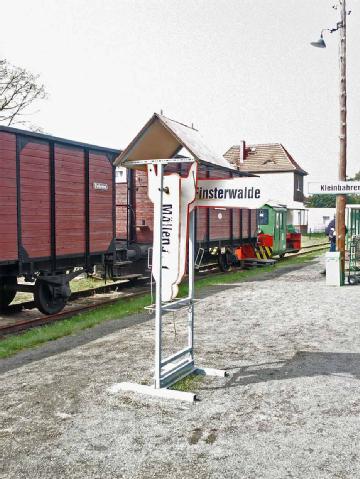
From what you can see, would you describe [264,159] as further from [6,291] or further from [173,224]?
[173,224]

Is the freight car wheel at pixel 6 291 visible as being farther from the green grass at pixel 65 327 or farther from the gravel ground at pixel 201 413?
the gravel ground at pixel 201 413

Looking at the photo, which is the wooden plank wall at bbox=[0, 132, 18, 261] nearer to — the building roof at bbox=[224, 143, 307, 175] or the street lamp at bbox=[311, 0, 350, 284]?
the street lamp at bbox=[311, 0, 350, 284]

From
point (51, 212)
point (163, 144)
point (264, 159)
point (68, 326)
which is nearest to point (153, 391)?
point (163, 144)

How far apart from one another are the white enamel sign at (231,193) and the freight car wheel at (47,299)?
641cm

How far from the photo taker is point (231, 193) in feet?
18.0

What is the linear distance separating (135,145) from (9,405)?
302 centimetres

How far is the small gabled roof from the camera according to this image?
531 cm

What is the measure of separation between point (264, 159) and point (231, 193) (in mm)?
52279

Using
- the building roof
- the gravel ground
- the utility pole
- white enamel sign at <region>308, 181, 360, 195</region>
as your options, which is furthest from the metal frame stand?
the building roof

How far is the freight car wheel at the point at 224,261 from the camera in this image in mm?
→ 19656

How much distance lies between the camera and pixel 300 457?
158 inches

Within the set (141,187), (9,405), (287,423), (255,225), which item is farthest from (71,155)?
(255,225)

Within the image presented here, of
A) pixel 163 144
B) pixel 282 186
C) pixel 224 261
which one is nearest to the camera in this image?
pixel 163 144

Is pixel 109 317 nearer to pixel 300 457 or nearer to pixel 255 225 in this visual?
pixel 300 457
